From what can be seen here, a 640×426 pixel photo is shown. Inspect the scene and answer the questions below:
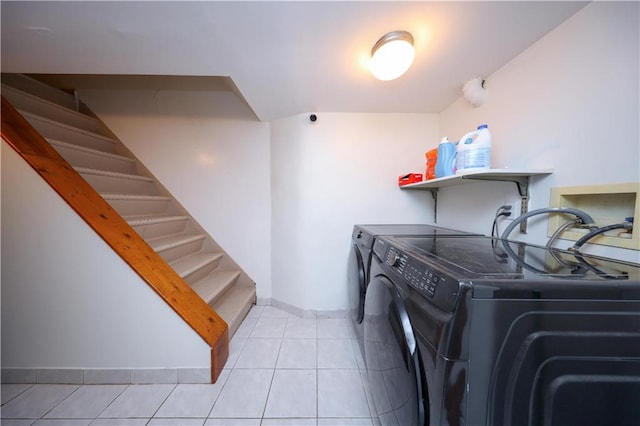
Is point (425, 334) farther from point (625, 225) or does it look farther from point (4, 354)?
point (4, 354)

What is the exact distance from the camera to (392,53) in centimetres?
115

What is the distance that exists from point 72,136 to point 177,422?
272 centimetres

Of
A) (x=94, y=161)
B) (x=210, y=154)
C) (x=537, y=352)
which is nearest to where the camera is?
(x=537, y=352)

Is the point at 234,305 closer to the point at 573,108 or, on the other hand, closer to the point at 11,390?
the point at 11,390

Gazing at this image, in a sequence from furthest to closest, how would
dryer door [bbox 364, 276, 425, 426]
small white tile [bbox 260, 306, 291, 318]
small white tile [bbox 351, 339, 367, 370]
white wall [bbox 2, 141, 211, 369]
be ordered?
1. small white tile [bbox 260, 306, 291, 318]
2. small white tile [bbox 351, 339, 367, 370]
3. white wall [bbox 2, 141, 211, 369]
4. dryer door [bbox 364, 276, 425, 426]

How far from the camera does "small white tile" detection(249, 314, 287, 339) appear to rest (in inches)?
74.6

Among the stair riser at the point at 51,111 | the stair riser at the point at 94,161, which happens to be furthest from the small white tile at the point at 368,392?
the stair riser at the point at 51,111

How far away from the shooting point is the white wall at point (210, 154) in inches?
95.3

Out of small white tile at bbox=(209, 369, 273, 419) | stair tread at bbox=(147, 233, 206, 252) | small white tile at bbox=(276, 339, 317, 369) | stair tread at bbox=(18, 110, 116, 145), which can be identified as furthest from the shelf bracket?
stair tread at bbox=(18, 110, 116, 145)

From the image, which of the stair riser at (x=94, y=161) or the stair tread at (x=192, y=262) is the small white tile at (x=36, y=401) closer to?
the stair tread at (x=192, y=262)

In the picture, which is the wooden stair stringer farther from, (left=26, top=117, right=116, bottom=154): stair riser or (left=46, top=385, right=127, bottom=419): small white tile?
(left=26, top=117, right=116, bottom=154): stair riser

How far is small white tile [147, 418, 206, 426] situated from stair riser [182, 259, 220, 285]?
0.97 m

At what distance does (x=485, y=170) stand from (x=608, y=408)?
86 cm

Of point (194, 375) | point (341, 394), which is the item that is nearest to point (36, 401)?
point (194, 375)
